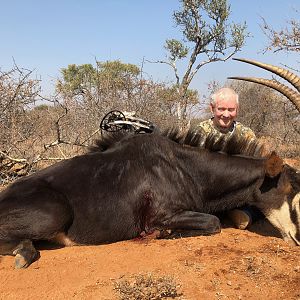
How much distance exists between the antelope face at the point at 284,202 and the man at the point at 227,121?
34cm

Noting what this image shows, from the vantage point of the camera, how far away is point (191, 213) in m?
4.18

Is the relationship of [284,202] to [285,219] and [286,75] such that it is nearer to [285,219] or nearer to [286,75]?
[285,219]

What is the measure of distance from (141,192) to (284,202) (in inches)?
55.6

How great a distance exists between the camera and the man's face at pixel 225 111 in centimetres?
521

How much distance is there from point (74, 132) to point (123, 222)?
22.6ft

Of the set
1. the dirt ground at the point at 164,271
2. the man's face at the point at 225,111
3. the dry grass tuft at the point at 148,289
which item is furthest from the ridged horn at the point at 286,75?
the dry grass tuft at the point at 148,289

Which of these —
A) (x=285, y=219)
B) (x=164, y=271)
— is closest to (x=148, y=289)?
(x=164, y=271)

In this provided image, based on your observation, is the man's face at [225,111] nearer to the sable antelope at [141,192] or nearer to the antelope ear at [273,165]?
the sable antelope at [141,192]

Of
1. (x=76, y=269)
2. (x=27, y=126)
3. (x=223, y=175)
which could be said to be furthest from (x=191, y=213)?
(x=27, y=126)

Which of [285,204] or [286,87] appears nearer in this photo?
[285,204]

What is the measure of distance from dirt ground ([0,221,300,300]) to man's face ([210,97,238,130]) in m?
1.76

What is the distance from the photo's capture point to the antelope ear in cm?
404

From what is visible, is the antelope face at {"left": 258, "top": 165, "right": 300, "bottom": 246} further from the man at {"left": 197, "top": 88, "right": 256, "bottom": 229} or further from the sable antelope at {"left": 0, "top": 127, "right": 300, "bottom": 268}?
the man at {"left": 197, "top": 88, "right": 256, "bottom": 229}

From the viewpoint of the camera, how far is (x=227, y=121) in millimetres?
5398
